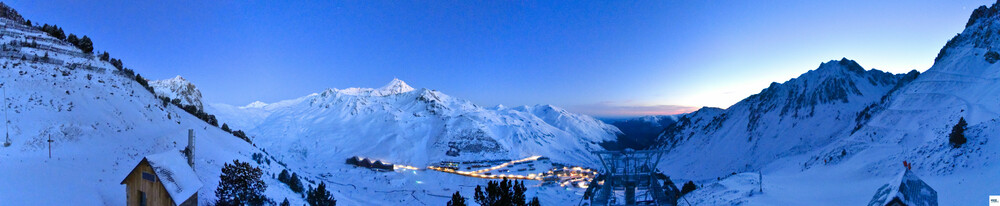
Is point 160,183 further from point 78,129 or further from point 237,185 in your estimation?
point 78,129

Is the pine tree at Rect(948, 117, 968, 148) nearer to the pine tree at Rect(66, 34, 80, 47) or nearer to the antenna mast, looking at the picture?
the antenna mast

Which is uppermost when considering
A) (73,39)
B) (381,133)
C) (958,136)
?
(73,39)

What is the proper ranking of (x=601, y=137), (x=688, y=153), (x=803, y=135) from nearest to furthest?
(x=803, y=135)
(x=688, y=153)
(x=601, y=137)

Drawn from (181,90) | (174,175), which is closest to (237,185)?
(174,175)

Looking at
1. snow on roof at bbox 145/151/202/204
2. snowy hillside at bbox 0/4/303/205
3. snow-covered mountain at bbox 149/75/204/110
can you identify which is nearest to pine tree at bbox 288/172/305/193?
snowy hillside at bbox 0/4/303/205

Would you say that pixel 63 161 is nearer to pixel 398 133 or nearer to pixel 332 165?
pixel 332 165

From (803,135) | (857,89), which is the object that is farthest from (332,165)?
(857,89)
